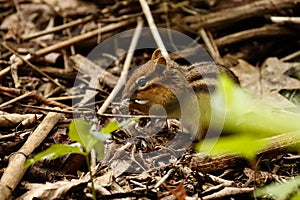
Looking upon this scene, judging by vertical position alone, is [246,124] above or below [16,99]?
above

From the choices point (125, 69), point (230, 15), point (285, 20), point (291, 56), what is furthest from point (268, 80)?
point (125, 69)

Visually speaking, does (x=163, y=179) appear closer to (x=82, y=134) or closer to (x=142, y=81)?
(x=82, y=134)

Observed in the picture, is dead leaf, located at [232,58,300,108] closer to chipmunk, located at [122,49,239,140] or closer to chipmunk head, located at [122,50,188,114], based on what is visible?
chipmunk, located at [122,49,239,140]

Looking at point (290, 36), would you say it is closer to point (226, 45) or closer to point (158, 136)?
point (226, 45)

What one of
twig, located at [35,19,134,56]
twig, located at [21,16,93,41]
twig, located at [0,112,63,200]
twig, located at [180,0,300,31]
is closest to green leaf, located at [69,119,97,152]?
twig, located at [0,112,63,200]

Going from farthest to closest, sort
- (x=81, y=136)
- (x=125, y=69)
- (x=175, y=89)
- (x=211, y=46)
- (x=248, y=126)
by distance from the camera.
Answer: (x=211, y=46) < (x=125, y=69) < (x=175, y=89) < (x=248, y=126) < (x=81, y=136)
